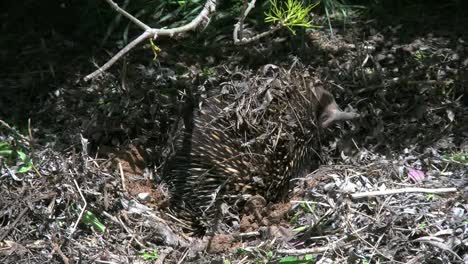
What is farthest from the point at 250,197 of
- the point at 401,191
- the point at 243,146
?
the point at 401,191

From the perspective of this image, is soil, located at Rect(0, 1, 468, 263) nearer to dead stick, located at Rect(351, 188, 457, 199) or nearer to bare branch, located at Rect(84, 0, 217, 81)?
dead stick, located at Rect(351, 188, 457, 199)

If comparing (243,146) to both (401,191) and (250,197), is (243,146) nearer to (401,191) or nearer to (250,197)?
(250,197)

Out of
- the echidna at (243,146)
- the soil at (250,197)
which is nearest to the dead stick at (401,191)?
the soil at (250,197)

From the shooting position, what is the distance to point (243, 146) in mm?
4371

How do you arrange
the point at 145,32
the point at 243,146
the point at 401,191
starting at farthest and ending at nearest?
the point at 243,146, the point at 401,191, the point at 145,32

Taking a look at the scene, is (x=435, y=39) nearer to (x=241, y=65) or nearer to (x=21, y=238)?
(x=241, y=65)

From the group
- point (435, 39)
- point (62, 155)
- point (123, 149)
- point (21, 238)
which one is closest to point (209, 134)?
point (123, 149)

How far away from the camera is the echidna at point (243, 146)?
4.38 m

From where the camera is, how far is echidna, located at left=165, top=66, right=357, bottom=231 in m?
4.38

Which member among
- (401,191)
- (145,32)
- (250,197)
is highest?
(145,32)

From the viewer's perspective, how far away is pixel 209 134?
14.4 ft

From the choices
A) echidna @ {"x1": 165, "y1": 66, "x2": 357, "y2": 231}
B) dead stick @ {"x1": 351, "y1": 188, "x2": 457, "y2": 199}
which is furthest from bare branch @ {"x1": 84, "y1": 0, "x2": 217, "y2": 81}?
dead stick @ {"x1": 351, "y1": 188, "x2": 457, "y2": 199}

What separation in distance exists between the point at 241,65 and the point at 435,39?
152 cm

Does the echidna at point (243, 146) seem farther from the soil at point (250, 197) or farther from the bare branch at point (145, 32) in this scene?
the bare branch at point (145, 32)
